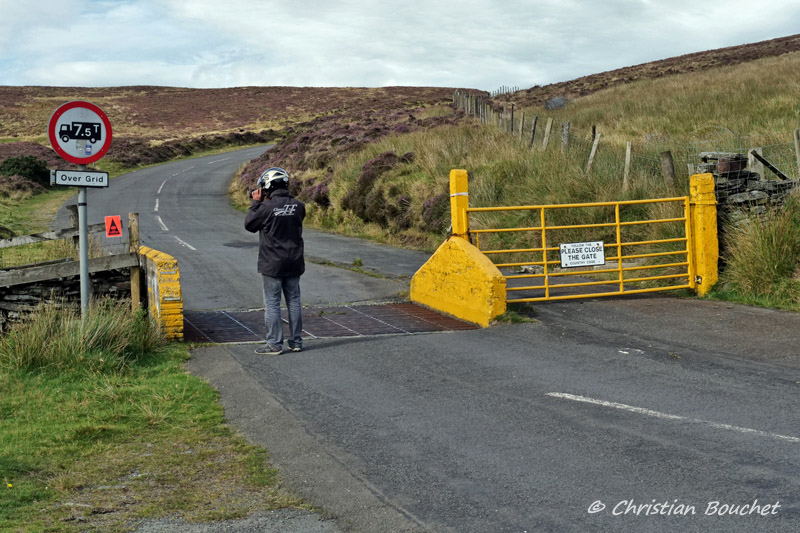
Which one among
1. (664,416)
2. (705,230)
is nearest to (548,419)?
(664,416)

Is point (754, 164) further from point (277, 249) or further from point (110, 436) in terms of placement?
point (110, 436)

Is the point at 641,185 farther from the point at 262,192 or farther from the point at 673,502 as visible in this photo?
the point at 673,502

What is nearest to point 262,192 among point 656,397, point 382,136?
point 656,397

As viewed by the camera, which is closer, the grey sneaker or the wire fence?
the grey sneaker

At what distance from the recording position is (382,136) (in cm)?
3597

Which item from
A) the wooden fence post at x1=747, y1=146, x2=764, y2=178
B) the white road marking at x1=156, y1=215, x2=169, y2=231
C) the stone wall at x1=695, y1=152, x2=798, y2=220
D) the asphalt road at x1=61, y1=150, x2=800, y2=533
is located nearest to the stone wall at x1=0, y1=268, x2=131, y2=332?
the asphalt road at x1=61, y1=150, x2=800, y2=533

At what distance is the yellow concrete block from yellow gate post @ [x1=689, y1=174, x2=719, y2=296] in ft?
11.9

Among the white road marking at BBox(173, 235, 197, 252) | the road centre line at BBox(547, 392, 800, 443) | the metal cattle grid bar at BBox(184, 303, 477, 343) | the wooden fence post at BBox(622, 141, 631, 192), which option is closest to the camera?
the road centre line at BBox(547, 392, 800, 443)

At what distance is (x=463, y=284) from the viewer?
11.8 m

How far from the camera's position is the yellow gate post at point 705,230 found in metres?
12.6

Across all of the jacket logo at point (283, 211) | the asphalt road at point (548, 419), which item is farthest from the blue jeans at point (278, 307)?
the jacket logo at point (283, 211)

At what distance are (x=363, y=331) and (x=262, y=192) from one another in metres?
2.56

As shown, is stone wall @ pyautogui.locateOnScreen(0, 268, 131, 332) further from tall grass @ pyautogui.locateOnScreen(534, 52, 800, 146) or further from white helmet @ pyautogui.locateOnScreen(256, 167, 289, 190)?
tall grass @ pyautogui.locateOnScreen(534, 52, 800, 146)

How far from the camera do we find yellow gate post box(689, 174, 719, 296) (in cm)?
1265
